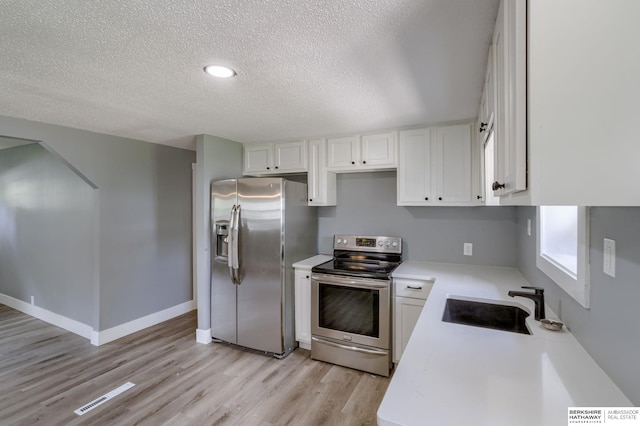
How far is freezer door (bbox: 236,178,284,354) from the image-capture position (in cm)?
290

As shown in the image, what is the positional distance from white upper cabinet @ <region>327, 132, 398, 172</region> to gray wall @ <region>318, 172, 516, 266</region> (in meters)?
0.32

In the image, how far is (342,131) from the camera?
118 inches

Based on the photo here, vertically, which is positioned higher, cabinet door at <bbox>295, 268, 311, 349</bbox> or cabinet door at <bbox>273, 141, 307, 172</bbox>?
Result: cabinet door at <bbox>273, 141, 307, 172</bbox>

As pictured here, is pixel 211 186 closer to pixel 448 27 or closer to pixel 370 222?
pixel 370 222

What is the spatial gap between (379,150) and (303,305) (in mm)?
1723

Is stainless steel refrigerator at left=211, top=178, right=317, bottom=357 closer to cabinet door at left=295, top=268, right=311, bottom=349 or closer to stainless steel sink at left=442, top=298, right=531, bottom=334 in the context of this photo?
cabinet door at left=295, top=268, right=311, bottom=349

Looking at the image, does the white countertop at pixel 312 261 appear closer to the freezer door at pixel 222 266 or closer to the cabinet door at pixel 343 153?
the freezer door at pixel 222 266

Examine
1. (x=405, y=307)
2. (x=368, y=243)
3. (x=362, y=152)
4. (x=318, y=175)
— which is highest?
(x=362, y=152)

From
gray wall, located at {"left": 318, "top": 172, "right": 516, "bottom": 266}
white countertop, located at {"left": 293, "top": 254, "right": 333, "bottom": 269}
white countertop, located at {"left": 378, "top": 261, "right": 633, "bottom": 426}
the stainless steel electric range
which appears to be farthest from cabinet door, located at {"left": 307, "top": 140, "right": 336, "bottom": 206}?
white countertop, located at {"left": 378, "top": 261, "right": 633, "bottom": 426}

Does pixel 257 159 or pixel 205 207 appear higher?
pixel 257 159

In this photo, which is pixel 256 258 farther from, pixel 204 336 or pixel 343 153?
pixel 343 153

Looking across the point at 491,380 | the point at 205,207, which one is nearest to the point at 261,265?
the point at 205,207

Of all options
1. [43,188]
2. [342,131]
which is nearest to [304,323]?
[342,131]

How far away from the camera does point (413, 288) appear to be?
2586 millimetres
